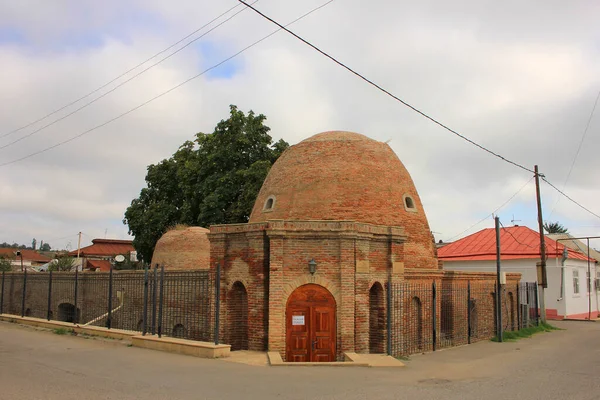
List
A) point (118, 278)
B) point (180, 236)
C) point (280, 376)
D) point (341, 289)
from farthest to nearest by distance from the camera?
point (180, 236), point (118, 278), point (341, 289), point (280, 376)

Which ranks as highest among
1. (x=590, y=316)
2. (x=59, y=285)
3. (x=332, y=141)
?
(x=332, y=141)

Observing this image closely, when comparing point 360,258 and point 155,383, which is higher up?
point 360,258

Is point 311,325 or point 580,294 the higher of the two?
point 311,325

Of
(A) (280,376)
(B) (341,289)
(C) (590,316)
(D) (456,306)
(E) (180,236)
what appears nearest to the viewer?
(A) (280,376)

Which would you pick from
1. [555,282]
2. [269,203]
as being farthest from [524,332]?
A: [269,203]

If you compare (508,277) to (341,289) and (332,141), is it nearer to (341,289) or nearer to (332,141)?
(332,141)

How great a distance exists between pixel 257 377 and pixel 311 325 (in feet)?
11.7

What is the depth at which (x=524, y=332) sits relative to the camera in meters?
23.0

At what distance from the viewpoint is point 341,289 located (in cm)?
1387

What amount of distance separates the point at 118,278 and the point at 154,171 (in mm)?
15957

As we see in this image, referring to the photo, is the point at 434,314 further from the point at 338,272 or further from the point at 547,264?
the point at 547,264

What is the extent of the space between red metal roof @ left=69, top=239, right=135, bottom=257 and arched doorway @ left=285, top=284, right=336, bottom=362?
176 feet

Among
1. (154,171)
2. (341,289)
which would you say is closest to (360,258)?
(341,289)

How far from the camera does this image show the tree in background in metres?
31.0
